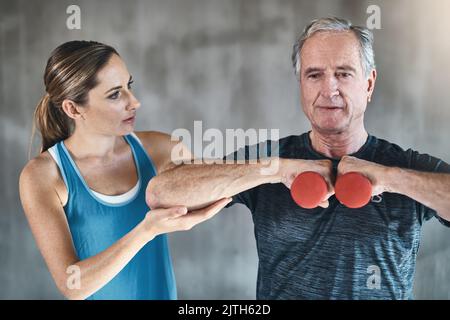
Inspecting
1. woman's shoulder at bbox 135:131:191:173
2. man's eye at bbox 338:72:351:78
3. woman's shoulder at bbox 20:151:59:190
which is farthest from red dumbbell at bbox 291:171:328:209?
woman's shoulder at bbox 20:151:59:190

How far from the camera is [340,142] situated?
139 centimetres

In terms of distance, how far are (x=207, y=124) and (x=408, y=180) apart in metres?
0.57

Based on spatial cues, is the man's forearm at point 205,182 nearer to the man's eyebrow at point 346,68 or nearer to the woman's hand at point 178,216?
the woman's hand at point 178,216

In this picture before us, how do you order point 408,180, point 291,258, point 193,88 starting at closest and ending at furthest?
1. point 408,180
2. point 291,258
3. point 193,88

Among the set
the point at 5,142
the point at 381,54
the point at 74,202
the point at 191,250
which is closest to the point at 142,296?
the point at 191,250

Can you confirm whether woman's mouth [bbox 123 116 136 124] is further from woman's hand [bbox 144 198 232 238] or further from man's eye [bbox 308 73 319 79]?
man's eye [bbox 308 73 319 79]

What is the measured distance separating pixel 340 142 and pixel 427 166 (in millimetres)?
233

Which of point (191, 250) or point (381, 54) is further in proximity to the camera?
point (191, 250)

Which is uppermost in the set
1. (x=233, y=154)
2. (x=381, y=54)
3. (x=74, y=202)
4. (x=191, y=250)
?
(x=381, y=54)

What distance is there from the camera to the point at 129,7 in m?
1.52

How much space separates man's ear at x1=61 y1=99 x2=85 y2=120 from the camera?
1438 mm

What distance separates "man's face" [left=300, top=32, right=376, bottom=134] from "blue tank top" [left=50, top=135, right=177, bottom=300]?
0.49 m

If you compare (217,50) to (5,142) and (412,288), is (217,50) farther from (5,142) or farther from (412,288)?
(412,288)

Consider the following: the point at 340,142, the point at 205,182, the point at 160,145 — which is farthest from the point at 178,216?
the point at 340,142
